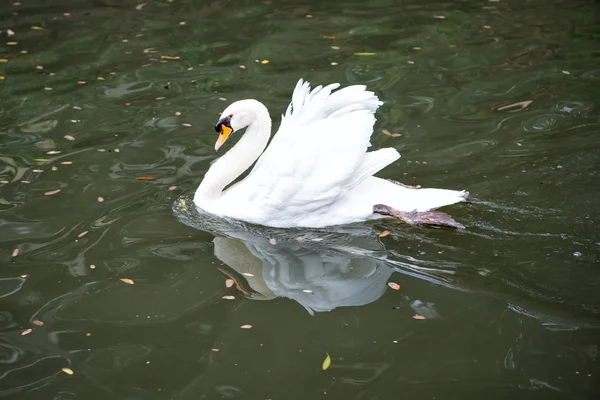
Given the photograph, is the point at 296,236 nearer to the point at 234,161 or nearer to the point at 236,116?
the point at 234,161

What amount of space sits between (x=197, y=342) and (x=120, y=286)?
93 cm

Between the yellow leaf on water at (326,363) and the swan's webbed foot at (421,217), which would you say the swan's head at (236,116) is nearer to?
the swan's webbed foot at (421,217)

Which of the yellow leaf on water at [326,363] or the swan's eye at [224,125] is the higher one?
the swan's eye at [224,125]

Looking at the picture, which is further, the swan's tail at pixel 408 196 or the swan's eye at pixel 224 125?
the swan's eye at pixel 224 125

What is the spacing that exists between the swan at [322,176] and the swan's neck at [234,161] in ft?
0.06

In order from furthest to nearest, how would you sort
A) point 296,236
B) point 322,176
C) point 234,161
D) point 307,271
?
point 234,161 → point 296,236 → point 322,176 → point 307,271

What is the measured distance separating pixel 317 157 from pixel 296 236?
656 millimetres

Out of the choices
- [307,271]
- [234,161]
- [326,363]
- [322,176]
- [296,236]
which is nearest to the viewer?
[326,363]

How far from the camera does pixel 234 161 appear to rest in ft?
22.0

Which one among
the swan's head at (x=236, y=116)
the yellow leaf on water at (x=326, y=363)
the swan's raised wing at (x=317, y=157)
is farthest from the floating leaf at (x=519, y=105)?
the yellow leaf on water at (x=326, y=363)

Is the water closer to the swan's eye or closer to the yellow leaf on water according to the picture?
the yellow leaf on water

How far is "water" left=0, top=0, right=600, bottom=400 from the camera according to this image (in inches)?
188

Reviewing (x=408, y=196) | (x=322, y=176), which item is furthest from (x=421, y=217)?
(x=322, y=176)

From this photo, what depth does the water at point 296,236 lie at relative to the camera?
15.6ft
